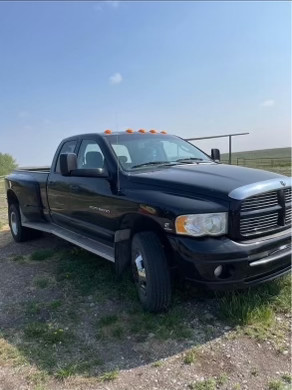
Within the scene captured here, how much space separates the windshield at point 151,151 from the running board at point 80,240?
3.28 ft

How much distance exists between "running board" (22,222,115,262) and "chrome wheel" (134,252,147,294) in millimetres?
390

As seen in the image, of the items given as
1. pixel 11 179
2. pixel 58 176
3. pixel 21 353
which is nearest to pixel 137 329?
pixel 21 353

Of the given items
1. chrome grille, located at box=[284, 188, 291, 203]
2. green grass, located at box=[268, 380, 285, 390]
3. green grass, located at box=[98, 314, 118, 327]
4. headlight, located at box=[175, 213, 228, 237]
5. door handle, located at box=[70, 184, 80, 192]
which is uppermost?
door handle, located at box=[70, 184, 80, 192]

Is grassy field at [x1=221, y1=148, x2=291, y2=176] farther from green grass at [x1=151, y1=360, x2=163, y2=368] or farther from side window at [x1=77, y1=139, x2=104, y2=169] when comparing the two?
green grass at [x1=151, y1=360, x2=163, y2=368]

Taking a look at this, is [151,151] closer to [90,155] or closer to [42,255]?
[90,155]

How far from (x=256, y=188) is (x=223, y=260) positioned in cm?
76

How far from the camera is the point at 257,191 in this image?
3.44m

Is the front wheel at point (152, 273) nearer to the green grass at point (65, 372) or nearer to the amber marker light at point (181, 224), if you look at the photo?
the amber marker light at point (181, 224)

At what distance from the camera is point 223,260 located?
10.5 ft

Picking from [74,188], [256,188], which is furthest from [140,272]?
[74,188]

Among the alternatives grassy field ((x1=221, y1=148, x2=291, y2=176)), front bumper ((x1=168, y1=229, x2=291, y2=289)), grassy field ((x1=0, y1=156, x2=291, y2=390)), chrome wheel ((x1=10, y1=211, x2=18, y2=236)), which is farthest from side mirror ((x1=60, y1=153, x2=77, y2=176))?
grassy field ((x1=221, y1=148, x2=291, y2=176))

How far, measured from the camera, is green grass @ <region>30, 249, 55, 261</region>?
19.2ft

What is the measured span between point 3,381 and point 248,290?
246 centimetres

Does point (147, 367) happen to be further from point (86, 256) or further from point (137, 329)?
point (86, 256)
